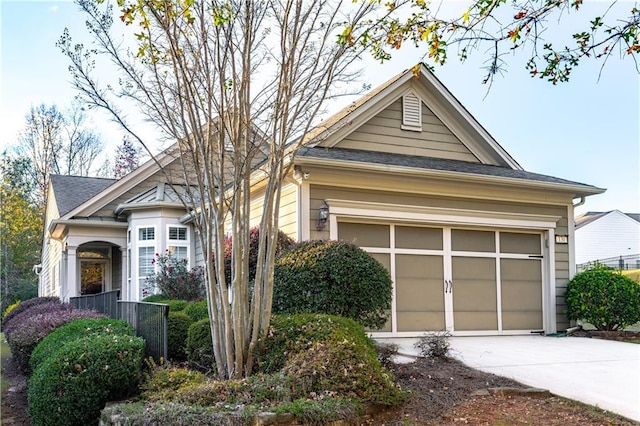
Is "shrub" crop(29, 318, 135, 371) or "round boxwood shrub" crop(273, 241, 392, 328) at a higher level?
"round boxwood shrub" crop(273, 241, 392, 328)

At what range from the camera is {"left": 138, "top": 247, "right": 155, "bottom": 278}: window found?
13844 mm

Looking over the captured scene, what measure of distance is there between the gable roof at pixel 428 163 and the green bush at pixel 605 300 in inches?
67.9

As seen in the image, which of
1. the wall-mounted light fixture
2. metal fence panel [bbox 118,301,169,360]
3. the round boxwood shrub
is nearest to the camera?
metal fence panel [bbox 118,301,169,360]

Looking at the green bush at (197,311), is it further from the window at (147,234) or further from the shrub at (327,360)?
the window at (147,234)

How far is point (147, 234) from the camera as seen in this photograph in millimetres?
13953

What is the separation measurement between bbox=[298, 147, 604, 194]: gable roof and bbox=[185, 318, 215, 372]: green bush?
3101 mm

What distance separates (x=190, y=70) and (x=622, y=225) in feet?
125

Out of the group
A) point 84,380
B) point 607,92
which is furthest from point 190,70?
point 607,92

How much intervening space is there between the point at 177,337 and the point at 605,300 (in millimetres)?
7362

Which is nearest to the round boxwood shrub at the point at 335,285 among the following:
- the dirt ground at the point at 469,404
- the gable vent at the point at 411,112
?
the dirt ground at the point at 469,404

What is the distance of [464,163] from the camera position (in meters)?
11.2

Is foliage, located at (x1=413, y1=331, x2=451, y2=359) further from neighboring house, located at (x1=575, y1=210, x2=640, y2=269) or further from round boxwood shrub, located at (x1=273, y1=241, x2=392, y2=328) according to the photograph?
neighboring house, located at (x1=575, y1=210, x2=640, y2=269)

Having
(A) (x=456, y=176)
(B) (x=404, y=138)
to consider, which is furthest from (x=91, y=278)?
(A) (x=456, y=176)

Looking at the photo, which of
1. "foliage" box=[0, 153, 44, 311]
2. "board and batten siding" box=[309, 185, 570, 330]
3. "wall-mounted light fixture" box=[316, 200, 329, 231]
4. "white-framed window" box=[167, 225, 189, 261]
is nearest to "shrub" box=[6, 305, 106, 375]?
"wall-mounted light fixture" box=[316, 200, 329, 231]
